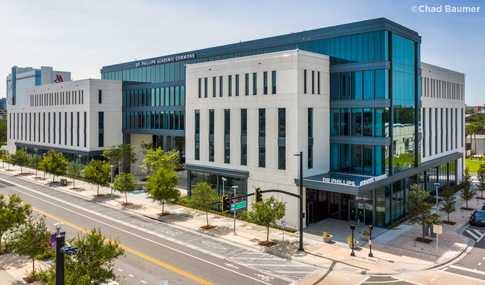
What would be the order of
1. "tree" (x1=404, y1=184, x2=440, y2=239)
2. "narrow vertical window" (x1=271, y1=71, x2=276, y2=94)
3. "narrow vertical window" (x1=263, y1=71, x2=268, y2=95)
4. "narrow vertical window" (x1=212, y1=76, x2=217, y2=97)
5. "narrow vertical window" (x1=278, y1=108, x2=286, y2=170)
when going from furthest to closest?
1. "narrow vertical window" (x1=212, y1=76, x2=217, y2=97)
2. "narrow vertical window" (x1=263, y1=71, x2=268, y2=95)
3. "narrow vertical window" (x1=271, y1=71, x2=276, y2=94)
4. "narrow vertical window" (x1=278, y1=108, x2=286, y2=170)
5. "tree" (x1=404, y1=184, x2=440, y2=239)

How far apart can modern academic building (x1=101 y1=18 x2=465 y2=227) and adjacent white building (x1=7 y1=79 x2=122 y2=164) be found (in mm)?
28038

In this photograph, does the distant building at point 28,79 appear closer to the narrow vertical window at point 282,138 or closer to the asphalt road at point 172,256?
the asphalt road at point 172,256

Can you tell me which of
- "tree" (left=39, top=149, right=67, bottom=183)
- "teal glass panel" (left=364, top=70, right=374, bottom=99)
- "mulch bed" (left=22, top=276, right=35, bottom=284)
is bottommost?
"mulch bed" (left=22, top=276, right=35, bottom=284)

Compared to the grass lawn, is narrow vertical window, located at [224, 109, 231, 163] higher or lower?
higher

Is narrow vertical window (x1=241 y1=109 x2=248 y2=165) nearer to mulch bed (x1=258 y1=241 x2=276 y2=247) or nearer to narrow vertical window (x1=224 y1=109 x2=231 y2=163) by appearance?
narrow vertical window (x1=224 y1=109 x2=231 y2=163)

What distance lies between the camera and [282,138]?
124 feet

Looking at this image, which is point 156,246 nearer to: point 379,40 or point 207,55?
point 379,40

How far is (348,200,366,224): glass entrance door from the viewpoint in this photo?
3856cm

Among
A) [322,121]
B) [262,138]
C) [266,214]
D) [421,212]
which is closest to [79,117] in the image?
[262,138]

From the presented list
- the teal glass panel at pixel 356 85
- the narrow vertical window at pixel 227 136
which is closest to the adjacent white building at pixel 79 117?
the narrow vertical window at pixel 227 136

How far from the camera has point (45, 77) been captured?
317 ft

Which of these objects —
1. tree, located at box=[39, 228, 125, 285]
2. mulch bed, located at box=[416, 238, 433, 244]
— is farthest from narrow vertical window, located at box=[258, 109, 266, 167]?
tree, located at box=[39, 228, 125, 285]

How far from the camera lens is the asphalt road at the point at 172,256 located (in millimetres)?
25328

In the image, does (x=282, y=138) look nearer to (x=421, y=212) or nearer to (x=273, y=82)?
A: (x=273, y=82)
